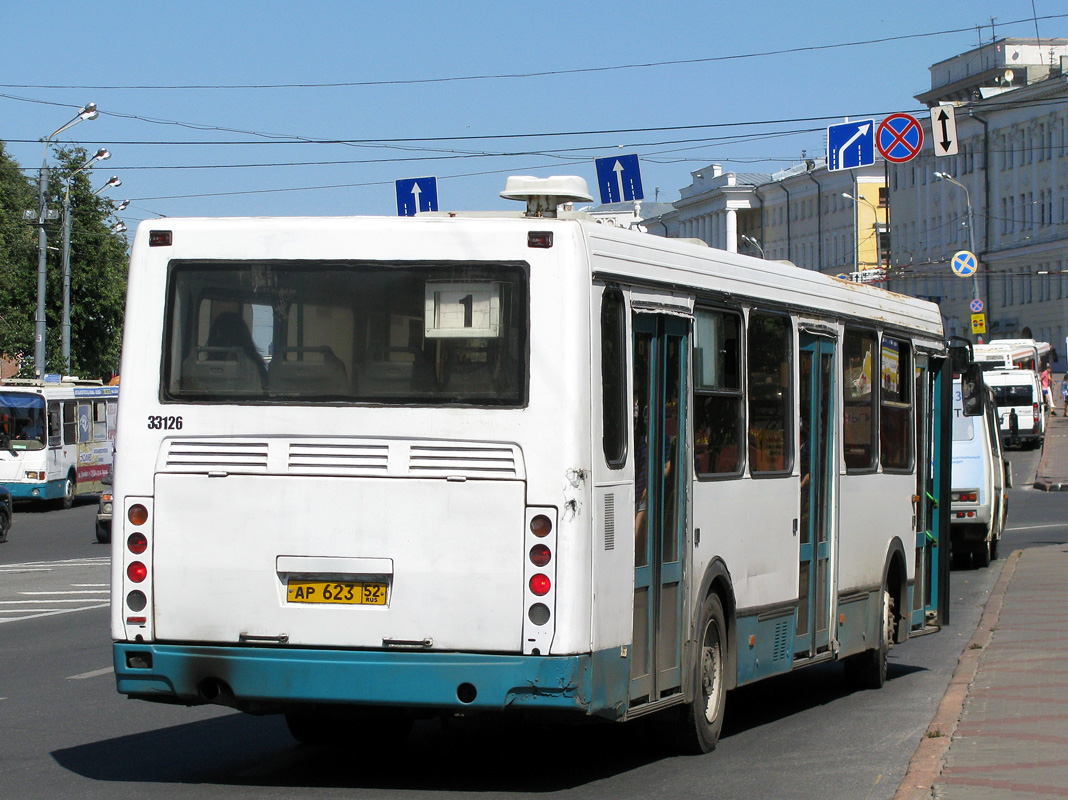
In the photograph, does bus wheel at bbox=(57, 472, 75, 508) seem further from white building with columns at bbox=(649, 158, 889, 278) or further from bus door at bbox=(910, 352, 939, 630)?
white building with columns at bbox=(649, 158, 889, 278)

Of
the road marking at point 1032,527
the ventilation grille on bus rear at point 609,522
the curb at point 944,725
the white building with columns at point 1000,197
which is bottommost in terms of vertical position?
the curb at point 944,725

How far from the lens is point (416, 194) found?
3284 cm

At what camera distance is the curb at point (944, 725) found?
8.32 m

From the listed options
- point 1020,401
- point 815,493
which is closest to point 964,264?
point 1020,401

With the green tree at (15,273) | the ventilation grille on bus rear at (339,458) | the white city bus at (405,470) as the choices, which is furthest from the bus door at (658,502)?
the green tree at (15,273)

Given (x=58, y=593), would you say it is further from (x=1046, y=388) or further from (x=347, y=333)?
(x=1046, y=388)

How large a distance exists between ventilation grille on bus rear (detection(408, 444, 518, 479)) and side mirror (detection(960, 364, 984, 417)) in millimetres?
7355

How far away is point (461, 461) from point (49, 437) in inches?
1433

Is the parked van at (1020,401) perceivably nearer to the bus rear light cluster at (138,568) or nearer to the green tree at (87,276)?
the green tree at (87,276)

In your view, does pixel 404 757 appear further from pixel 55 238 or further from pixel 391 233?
pixel 55 238

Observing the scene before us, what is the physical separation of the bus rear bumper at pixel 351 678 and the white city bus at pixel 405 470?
0.03 feet

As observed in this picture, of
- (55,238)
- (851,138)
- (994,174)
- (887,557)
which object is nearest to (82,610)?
(887,557)

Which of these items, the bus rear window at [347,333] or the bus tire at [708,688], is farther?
the bus tire at [708,688]

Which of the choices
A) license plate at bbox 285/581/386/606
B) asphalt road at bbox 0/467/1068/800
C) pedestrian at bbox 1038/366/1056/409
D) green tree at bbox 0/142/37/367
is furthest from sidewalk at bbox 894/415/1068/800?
pedestrian at bbox 1038/366/1056/409
